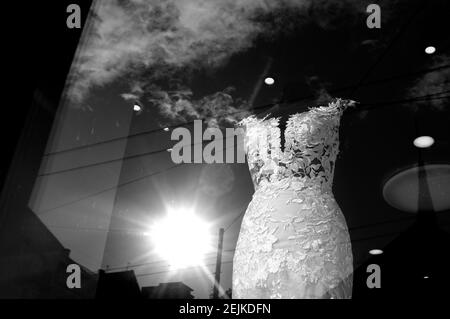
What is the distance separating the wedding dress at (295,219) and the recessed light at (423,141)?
1.22 feet

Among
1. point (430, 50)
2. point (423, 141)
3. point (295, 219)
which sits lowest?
point (295, 219)

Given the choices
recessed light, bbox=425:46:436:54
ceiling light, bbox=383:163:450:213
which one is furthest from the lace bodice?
recessed light, bbox=425:46:436:54

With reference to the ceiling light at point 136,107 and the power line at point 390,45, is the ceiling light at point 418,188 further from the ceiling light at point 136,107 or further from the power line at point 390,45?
the ceiling light at point 136,107

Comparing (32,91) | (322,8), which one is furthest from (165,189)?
(322,8)

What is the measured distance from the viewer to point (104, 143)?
2092 mm

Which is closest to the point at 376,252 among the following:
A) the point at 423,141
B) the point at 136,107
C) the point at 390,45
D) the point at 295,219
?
the point at 295,219

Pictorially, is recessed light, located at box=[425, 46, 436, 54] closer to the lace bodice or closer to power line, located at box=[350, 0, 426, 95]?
power line, located at box=[350, 0, 426, 95]

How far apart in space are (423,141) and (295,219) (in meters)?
0.72

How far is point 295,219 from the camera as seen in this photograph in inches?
78.2

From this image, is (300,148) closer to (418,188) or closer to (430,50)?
(418,188)

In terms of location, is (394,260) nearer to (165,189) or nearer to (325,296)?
(325,296)

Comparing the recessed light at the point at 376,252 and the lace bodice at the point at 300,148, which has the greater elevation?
the lace bodice at the point at 300,148

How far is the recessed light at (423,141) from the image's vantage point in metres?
2.01

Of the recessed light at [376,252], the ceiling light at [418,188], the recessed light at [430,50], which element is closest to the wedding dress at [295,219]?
the recessed light at [376,252]
